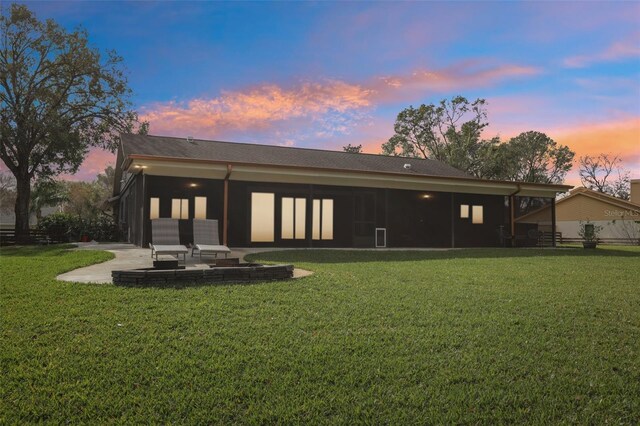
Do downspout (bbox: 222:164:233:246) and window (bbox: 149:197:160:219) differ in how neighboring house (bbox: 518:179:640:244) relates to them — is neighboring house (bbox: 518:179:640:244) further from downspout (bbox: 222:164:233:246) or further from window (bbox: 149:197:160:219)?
window (bbox: 149:197:160:219)

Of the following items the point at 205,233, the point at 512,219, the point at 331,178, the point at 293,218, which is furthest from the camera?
the point at 512,219

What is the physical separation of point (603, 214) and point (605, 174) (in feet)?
69.2

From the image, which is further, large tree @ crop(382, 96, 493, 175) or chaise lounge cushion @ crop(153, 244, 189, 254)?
large tree @ crop(382, 96, 493, 175)

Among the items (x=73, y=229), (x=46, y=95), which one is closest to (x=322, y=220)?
(x=73, y=229)

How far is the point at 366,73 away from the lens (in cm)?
1561

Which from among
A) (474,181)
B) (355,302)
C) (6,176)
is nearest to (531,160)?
(474,181)

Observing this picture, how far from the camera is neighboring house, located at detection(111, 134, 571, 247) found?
14.6 metres

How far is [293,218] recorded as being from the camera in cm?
1603

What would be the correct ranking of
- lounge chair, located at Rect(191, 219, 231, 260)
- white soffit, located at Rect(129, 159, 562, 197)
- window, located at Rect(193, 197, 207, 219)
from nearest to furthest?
lounge chair, located at Rect(191, 219, 231, 260) < white soffit, located at Rect(129, 159, 562, 197) < window, located at Rect(193, 197, 207, 219)

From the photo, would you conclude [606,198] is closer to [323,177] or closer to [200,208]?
[323,177]

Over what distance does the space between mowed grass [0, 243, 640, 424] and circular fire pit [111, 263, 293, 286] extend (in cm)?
32

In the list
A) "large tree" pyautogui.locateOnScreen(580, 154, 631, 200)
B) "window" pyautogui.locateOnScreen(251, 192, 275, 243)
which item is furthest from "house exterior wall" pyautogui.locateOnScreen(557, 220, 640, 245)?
"window" pyautogui.locateOnScreen(251, 192, 275, 243)

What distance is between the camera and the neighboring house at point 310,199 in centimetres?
1456

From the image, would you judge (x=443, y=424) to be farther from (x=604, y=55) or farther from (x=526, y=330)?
(x=604, y=55)
